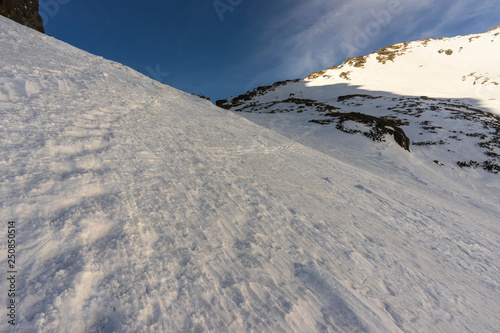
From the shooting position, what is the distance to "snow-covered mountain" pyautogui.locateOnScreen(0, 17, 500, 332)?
82.4 inches

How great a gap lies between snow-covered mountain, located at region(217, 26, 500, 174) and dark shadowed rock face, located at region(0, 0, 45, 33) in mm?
19303

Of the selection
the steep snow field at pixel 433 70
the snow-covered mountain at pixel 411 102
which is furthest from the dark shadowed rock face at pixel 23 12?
the steep snow field at pixel 433 70

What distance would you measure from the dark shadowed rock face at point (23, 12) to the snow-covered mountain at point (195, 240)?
14223 mm

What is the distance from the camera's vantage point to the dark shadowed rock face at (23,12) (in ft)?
47.5

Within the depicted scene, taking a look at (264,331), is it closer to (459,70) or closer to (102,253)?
(102,253)

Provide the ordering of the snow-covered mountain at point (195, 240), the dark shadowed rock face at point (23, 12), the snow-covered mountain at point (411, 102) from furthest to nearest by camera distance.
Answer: the snow-covered mountain at point (411, 102) < the dark shadowed rock face at point (23, 12) < the snow-covered mountain at point (195, 240)

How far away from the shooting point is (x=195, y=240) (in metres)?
2.97

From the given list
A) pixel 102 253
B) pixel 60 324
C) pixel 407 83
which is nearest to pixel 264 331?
pixel 60 324

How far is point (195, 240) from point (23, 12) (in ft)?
80.1

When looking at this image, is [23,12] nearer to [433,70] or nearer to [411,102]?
[411,102]

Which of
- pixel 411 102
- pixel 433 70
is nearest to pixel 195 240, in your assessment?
pixel 411 102

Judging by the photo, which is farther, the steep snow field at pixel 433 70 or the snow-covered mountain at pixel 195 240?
the steep snow field at pixel 433 70

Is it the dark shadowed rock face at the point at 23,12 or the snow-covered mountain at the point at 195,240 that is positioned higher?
the dark shadowed rock face at the point at 23,12

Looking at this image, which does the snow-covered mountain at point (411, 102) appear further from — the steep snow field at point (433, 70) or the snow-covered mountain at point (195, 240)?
the snow-covered mountain at point (195, 240)
